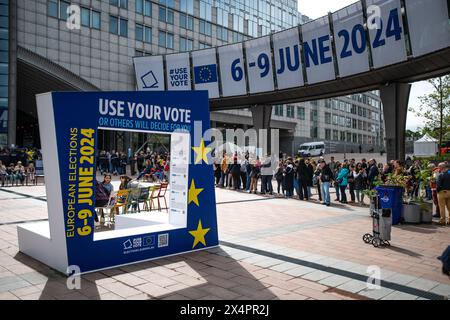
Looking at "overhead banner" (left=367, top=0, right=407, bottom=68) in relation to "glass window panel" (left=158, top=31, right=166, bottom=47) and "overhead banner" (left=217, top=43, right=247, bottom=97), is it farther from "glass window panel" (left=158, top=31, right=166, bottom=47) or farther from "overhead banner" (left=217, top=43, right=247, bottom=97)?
"glass window panel" (left=158, top=31, right=166, bottom=47)

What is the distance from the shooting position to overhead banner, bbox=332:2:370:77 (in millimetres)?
18922

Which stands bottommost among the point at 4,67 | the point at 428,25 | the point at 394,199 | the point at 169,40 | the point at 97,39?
the point at 394,199

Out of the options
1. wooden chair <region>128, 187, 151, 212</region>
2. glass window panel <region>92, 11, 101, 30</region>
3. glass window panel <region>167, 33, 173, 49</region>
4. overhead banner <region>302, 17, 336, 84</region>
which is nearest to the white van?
glass window panel <region>167, 33, 173, 49</region>

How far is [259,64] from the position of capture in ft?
79.8

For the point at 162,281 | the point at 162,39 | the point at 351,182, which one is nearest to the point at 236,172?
the point at 351,182

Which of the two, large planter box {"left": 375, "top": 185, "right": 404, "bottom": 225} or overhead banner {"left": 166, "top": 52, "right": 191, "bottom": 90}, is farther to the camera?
overhead banner {"left": 166, "top": 52, "right": 191, "bottom": 90}

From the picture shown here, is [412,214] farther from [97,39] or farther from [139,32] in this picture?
[139,32]

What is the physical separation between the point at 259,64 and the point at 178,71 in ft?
21.8

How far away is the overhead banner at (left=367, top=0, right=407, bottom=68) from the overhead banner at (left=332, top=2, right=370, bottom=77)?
55 cm

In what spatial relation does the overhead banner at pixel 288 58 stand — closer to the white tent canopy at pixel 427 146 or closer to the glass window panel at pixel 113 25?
the white tent canopy at pixel 427 146

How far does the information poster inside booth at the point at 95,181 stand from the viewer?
5809mm

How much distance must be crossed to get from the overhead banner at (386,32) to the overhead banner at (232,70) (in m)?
8.95

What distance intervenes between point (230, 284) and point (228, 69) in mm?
21747
